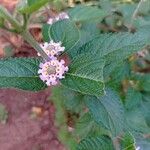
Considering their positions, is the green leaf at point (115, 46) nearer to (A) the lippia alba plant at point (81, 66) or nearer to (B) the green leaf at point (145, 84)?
(A) the lippia alba plant at point (81, 66)

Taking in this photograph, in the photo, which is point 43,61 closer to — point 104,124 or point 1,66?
point 1,66

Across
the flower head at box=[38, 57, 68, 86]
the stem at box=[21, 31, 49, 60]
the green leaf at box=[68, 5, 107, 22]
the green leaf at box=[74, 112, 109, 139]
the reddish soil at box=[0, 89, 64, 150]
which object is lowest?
the flower head at box=[38, 57, 68, 86]

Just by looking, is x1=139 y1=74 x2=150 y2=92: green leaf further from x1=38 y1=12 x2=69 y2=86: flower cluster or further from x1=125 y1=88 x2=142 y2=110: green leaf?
x1=38 y1=12 x2=69 y2=86: flower cluster

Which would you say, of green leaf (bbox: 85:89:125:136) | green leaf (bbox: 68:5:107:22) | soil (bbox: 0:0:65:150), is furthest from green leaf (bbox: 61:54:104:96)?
soil (bbox: 0:0:65:150)

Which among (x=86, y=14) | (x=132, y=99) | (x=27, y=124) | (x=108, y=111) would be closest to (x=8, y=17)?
(x=108, y=111)

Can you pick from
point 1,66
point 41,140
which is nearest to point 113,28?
point 41,140

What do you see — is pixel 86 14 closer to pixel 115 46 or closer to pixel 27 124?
pixel 115 46


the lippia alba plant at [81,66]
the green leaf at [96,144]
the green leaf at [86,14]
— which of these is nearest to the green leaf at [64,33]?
the lippia alba plant at [81,66]
